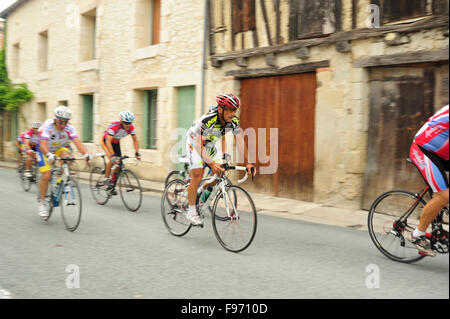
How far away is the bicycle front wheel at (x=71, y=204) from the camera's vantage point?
20.9 ft

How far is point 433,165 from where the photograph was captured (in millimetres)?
4227

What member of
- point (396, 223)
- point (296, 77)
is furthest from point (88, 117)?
point (396, 223)

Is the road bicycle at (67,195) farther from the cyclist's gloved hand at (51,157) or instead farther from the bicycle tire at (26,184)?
the bicycle tire at (26,184)

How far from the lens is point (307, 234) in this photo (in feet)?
20.6

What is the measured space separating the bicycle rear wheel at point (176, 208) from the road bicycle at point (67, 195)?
1283mm

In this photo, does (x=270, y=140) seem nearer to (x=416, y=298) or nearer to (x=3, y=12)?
(x=416, y=298)

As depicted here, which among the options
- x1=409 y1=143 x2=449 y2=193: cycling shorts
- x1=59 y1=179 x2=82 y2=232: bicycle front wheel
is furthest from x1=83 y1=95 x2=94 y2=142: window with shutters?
x1=409 y1=143 x2=449 y2=193: cycling shorts

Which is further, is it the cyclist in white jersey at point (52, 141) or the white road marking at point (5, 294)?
the cyclist in white jersey at point (52, 141)

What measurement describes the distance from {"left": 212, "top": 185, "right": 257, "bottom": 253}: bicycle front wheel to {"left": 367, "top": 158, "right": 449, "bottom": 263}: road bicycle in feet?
4.45

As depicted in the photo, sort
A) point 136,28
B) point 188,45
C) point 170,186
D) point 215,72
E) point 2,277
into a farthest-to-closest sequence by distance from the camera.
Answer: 1. point 136,28
2. point 188,45
3. point 215,72
4. point 170,186
5. point 2,277

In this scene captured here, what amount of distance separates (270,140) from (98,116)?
847 centimetres

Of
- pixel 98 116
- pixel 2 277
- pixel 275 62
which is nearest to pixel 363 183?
pixel 275 62

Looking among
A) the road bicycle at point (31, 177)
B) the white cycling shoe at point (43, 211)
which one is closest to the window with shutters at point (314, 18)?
the white cycling shoe at point (43, 211)

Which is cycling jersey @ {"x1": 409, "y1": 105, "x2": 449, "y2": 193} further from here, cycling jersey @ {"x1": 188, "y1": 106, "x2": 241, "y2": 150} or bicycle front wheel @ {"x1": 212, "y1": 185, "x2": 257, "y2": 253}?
cycling jersey @ {"x1": 188, "y1": 106, "x2": 241, "y2": 150}
